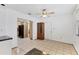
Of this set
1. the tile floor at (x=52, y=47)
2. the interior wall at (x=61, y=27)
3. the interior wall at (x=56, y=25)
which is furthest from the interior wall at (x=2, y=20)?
the interior wall at (x=61, y=27)

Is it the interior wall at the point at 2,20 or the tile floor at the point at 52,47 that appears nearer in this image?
the interior wall at the point at 2,20

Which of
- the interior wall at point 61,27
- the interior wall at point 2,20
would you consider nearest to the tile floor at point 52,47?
the interior wall at point 61,27

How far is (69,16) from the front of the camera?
1266mm

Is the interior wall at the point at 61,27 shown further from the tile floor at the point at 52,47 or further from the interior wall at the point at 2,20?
the interior wall at the point at 2,20

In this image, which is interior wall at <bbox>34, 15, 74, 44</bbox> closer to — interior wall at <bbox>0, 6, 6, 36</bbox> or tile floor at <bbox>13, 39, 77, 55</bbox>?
tile floor at <bbox>13, 39, 77, 55</bbox>

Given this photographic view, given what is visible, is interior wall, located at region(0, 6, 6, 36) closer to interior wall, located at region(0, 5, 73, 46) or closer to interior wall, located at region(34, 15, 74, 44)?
interior wall, located at region(0, 5, 73, 46)

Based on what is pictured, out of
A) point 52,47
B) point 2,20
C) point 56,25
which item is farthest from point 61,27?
point 2,20

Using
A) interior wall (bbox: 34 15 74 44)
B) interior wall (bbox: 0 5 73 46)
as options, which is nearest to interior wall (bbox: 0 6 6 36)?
interior wall (bbox: 0 5 73 46)

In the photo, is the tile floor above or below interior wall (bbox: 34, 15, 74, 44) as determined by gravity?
below

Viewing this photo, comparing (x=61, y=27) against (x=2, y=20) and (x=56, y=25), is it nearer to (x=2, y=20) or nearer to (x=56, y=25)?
(x=56, y=25)

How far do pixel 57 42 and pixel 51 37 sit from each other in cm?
16

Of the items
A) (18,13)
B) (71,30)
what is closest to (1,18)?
(18,13)

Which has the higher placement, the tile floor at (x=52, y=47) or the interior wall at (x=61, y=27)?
the interior wall at (x=61, y=27)

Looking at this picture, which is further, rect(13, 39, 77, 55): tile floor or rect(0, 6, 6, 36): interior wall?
rect(13, 39, 77, 55): tile floor
